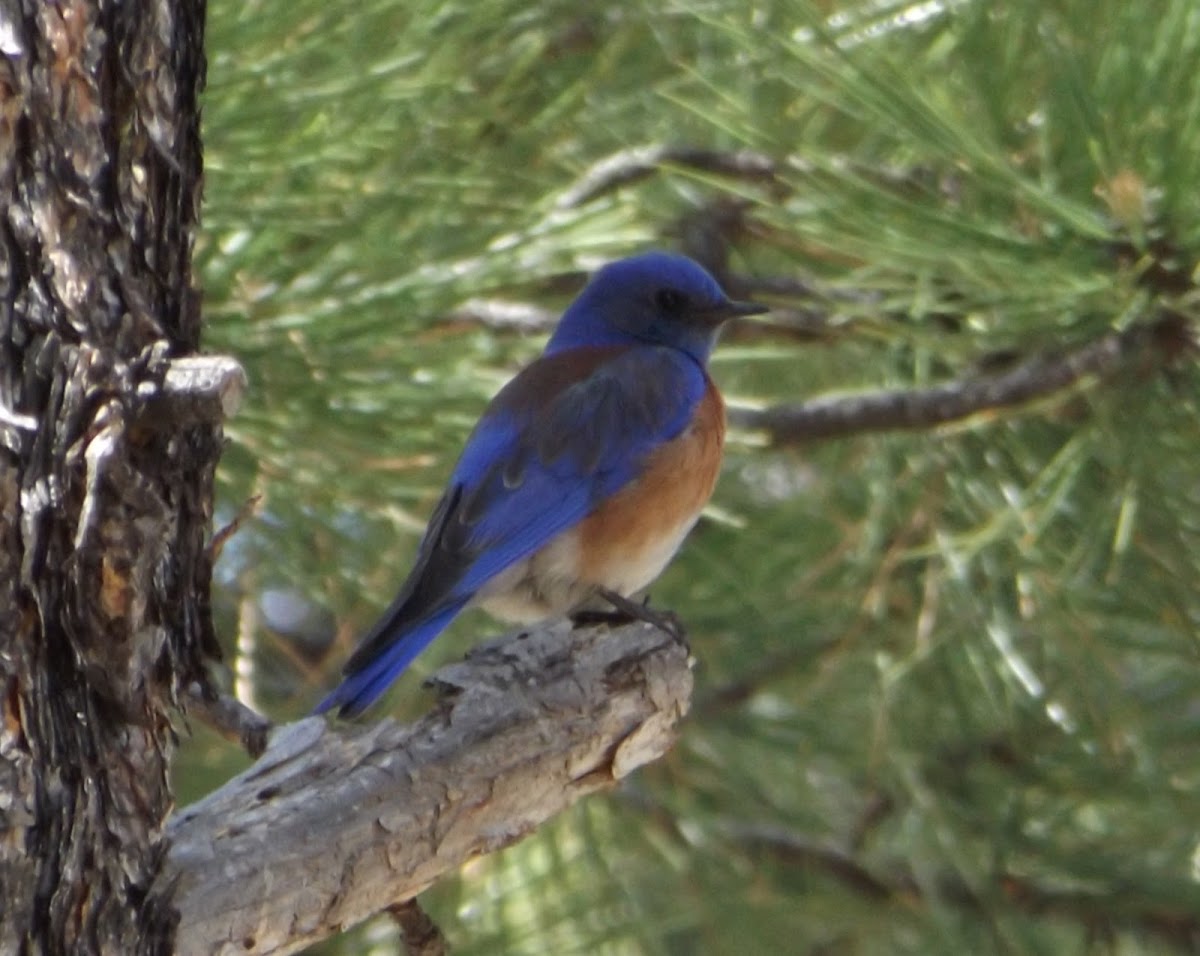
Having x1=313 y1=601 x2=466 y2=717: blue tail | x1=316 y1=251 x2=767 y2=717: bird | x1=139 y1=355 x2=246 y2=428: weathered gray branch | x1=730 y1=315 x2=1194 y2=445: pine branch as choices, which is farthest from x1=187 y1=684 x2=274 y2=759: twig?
x1=730 y1=315 x2=1194 y2=445: pine branch

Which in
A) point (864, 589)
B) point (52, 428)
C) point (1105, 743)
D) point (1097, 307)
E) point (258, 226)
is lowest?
point (1105, 743)

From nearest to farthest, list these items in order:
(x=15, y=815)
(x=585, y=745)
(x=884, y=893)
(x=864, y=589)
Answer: (x=15, y=815)
(x=585, y=745)
(x=864, y=589)
(x=884, y=893)

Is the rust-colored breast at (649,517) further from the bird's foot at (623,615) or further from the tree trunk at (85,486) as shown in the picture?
the tree trunk at (85,486)

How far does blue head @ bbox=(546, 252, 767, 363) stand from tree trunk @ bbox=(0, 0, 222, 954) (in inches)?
62.7

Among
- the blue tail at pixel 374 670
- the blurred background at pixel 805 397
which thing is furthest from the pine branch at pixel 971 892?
the blue tail at pixel 374 670

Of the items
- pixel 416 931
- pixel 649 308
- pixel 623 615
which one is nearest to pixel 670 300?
pixel 649 308

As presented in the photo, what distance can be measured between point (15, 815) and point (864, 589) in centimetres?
185

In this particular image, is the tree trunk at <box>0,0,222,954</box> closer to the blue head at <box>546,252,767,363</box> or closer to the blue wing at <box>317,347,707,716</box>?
the blue wing at <box>317,347,707,716</box>

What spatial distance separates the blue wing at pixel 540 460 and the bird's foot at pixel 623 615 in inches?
4.4

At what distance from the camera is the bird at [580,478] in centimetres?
250

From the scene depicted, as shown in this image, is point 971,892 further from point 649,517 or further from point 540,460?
point 540,460

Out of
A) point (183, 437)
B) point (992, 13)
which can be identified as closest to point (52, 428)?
point (183, 437)

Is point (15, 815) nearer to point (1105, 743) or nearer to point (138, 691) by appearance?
point (138, 691)

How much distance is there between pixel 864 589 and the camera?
2908 mm
